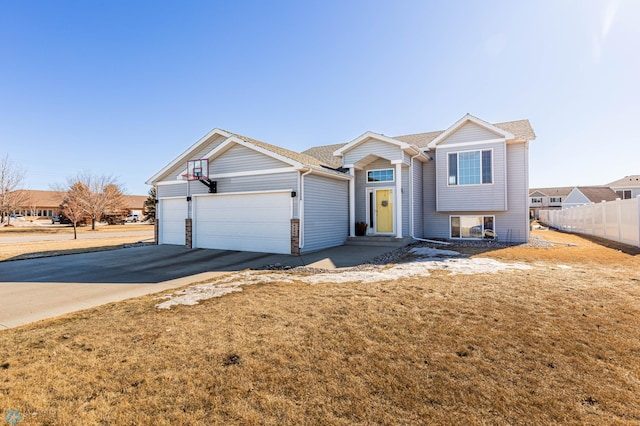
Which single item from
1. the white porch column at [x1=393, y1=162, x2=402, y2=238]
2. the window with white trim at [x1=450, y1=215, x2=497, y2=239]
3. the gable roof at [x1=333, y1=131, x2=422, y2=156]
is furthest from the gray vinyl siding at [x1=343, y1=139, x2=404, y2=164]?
the window with white trim at [x1=450, y1=215, x2=497, y2=239]

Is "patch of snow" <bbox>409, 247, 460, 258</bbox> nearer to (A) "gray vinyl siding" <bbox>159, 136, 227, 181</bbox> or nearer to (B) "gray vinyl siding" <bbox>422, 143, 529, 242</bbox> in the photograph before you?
(B) "gray vinyl siding" <bbox>422, 143, 529, 242</bbox>

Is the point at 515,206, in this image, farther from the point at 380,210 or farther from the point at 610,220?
the point at 380,210

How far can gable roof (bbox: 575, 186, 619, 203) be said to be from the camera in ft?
154

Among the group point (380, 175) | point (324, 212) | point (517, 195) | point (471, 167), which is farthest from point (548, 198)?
point (324, 212)


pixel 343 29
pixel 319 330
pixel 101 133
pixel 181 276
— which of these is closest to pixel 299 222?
pixel 181 276

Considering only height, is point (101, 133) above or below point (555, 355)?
above

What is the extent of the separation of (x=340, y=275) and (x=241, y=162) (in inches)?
291

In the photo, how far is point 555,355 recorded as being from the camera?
3.28 meters

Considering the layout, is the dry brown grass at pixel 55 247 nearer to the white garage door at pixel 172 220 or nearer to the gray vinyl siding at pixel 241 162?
the white garage door at pixel 172 220

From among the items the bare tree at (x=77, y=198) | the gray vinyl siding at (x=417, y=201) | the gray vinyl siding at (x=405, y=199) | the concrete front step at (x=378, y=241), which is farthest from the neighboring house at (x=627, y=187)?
the bare tree at (x=77, y=198)

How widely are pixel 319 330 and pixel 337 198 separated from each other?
9.99 meters

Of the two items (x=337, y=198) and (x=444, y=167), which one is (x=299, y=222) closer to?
(x=337, y=198)

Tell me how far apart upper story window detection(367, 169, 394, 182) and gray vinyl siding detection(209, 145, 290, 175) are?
16.1 ft

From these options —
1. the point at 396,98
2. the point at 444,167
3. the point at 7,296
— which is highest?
the point at 396,98
